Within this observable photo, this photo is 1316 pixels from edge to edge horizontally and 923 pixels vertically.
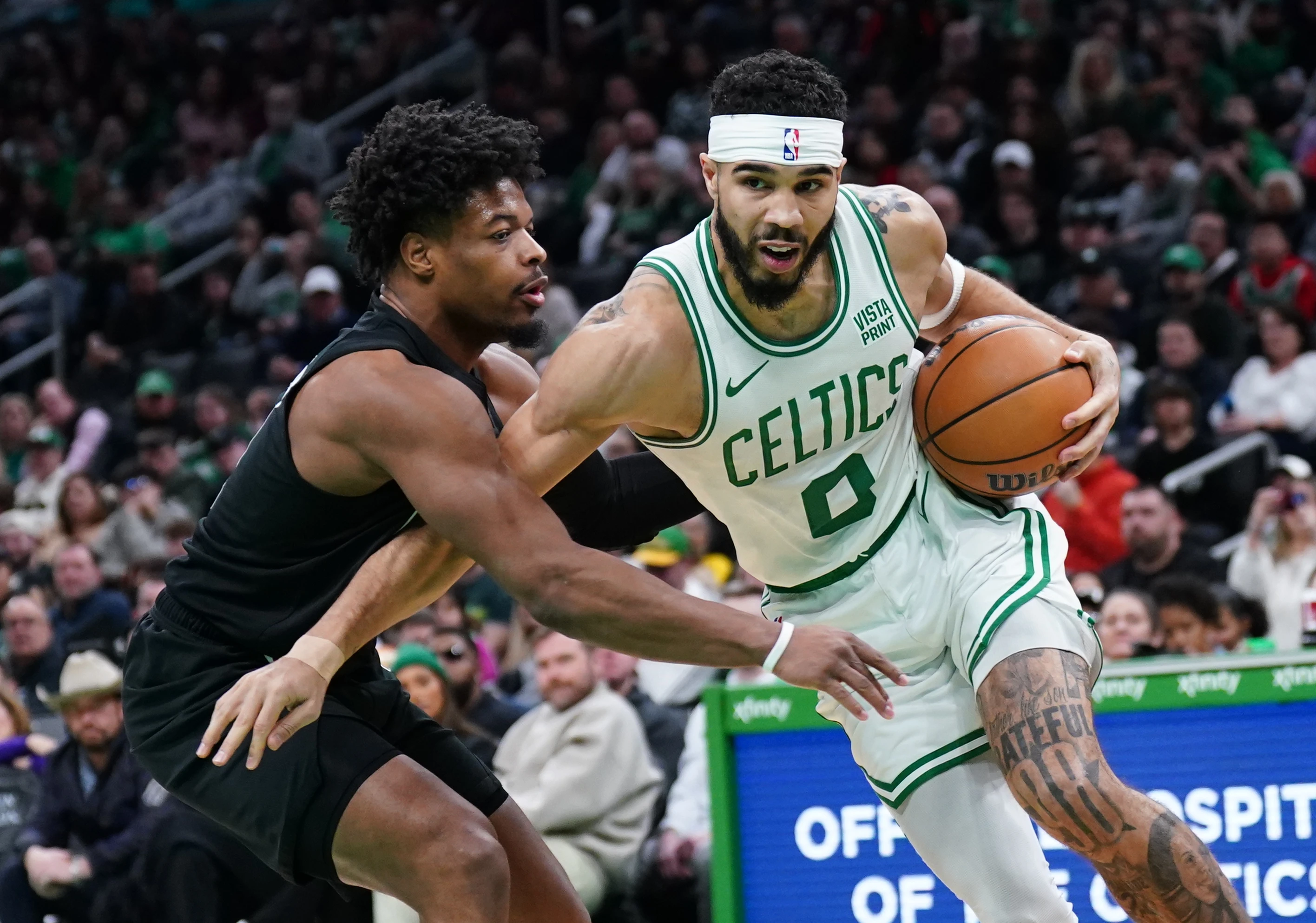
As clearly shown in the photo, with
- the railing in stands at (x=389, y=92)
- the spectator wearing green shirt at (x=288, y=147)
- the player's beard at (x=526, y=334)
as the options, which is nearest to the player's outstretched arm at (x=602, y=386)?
the player's beard at (x=526, y=334)

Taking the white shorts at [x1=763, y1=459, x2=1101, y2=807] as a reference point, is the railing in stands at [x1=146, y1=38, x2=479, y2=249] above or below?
above

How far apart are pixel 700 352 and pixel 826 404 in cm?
30

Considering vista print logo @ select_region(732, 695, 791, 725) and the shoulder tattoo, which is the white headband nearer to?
the shoulder tattoo

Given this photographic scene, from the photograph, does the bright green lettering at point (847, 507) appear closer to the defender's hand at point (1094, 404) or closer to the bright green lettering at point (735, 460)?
the bright green lettering at point (735, 460)

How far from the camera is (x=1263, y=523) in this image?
693 cm

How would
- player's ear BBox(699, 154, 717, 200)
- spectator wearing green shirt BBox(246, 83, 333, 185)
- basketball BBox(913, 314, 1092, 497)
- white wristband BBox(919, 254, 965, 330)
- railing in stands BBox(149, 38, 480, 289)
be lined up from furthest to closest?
1. railing in stands BBox(149, 38, 480, 289)
2. spectator wearing green shirt BBox(246, 83, 333, 185)
3. white wristband BBox(919, 254, 965, 330)
4. player's ear BBox(699, 154, 717, 200)
5. basketball BBox(913, 314, 1092, 497)

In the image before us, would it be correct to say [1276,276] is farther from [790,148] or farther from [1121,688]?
[790,148]

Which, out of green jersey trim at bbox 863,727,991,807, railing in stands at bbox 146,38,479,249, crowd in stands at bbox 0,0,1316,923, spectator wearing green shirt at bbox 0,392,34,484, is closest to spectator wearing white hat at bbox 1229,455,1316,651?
crowd in stands at bbox 0,0,1316,923

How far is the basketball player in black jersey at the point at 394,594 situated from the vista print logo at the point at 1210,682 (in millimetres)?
1871

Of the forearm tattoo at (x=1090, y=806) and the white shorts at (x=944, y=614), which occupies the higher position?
the white shorts at (x=944, y=614)

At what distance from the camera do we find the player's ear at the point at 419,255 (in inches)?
150

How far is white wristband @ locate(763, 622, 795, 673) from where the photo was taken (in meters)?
3.30

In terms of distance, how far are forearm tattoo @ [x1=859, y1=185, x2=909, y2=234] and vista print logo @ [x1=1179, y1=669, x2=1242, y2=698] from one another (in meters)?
1.77

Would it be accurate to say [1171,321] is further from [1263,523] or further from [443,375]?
[443,375]
